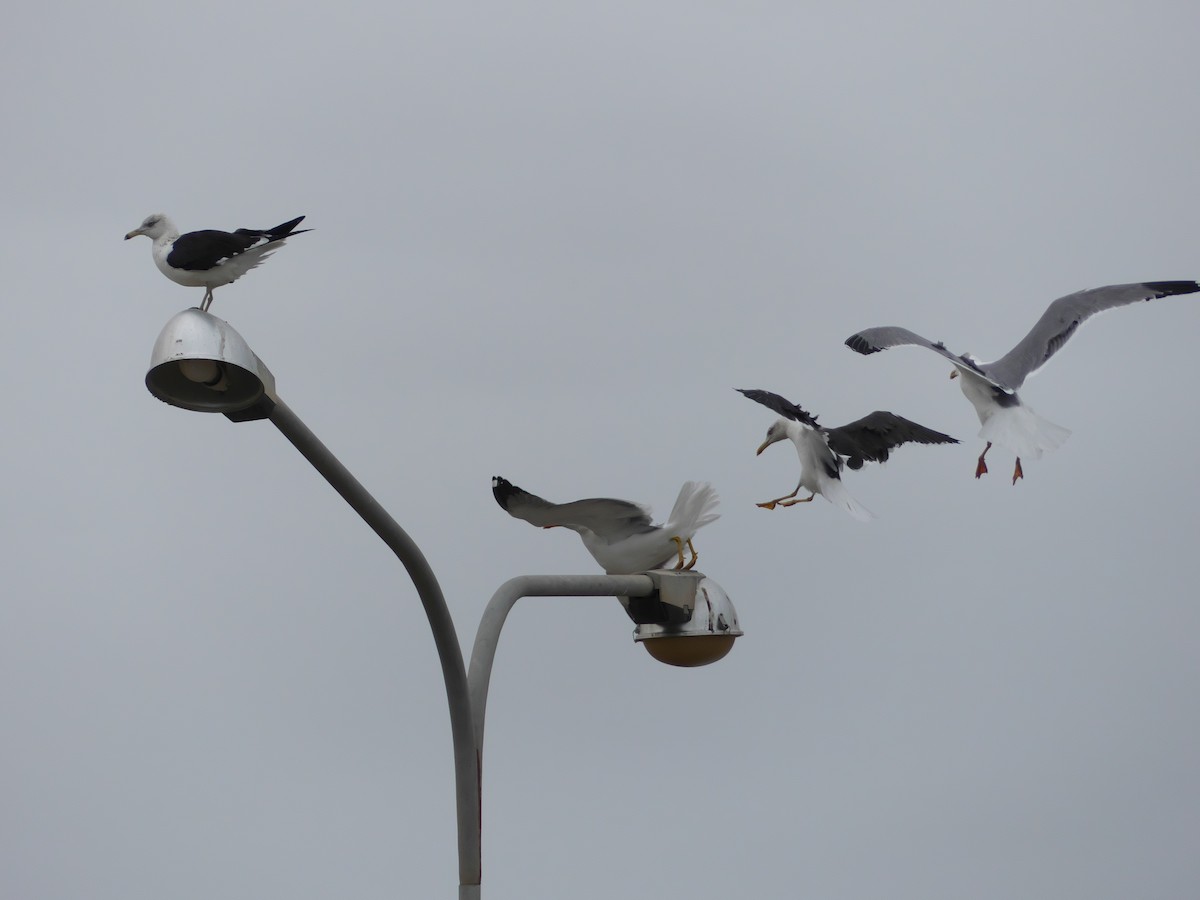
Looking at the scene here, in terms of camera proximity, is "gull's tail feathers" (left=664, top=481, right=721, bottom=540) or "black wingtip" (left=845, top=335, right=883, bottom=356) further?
"black wingtip" (left=845, top=335, right=883, bottom=356)

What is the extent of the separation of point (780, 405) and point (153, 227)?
3.58 metres

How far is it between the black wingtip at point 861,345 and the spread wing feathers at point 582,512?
6.35 feet

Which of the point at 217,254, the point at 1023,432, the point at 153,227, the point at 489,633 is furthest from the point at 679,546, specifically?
the point at 1023,432

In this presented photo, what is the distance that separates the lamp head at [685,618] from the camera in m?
5.73

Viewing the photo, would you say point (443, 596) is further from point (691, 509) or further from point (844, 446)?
point (844, 446)

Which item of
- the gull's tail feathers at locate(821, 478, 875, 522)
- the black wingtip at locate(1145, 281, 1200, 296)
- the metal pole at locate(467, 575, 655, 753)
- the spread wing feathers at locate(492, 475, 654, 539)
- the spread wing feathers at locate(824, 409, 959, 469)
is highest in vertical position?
the black wingtip at locate(1145, 281, 1200, 296)

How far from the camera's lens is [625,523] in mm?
5961

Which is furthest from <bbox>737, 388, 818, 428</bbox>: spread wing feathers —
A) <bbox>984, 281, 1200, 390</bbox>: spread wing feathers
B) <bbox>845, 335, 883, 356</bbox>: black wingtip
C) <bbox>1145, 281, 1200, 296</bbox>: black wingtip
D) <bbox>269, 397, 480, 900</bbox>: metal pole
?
<bbox>269, 397, 480, 900</bbox>: metal pole

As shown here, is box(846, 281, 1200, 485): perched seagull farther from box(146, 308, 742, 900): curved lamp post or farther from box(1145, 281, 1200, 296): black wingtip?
box(146, 308, 742, 900): curved lamp post

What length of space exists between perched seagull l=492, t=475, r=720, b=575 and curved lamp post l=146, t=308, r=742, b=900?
0.21m

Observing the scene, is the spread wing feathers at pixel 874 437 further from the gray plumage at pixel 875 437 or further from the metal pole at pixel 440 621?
the metal pole at pixel 440 621

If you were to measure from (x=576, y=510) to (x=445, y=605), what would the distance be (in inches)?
50.8

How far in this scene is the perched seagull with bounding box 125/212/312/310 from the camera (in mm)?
4871

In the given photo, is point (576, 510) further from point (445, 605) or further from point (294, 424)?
point (294, 424)
